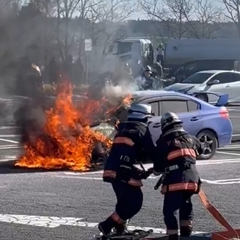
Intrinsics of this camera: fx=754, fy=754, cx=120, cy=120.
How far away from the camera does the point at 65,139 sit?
47.6ft

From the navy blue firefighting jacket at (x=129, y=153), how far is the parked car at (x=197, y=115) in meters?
6.72

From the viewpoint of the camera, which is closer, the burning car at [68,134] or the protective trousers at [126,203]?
the protective trousers at [126,203]

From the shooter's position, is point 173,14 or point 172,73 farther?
point 173,14

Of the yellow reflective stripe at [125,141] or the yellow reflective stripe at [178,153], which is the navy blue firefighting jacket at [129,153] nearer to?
the yellow reflective stripe at [125,141]

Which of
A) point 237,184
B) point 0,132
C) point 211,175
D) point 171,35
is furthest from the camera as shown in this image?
point 171,35

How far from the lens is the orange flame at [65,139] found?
14531 mm

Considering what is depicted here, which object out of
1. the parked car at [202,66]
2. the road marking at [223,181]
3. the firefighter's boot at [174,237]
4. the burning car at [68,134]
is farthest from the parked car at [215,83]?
the firefighter's boot at [174,237]

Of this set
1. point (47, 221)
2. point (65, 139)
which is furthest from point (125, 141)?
point (65, 139)

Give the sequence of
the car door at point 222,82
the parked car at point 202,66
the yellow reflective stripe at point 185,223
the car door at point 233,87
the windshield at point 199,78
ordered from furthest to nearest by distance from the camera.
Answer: the parked car at point 202,66, the windshield at point 199,78, the car door at point 233,87, the car door at point 222,82, the yellow reflective stripe at point 185,223

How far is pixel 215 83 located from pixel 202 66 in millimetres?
7718

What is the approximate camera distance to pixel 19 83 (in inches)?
643

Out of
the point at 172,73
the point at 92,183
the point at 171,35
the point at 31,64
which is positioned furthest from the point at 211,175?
the point at 171,35

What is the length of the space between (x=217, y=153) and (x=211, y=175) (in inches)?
129

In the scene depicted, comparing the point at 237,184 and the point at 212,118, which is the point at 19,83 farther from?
the point at 237,184
